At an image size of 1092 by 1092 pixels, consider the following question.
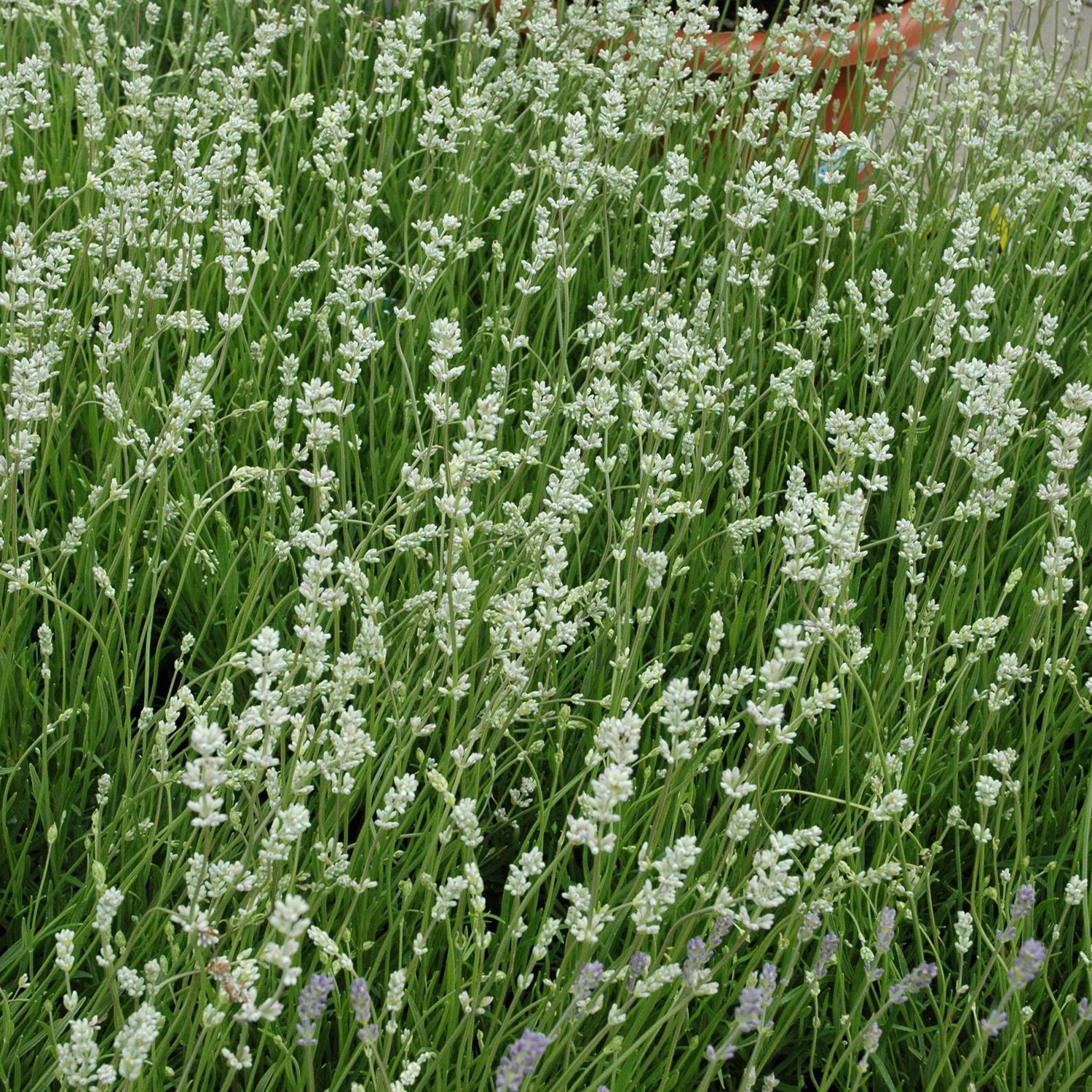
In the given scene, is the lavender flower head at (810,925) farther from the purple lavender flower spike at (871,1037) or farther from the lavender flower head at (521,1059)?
the lavender flower head at (521,1059)

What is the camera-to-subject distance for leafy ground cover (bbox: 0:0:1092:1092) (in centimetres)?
145

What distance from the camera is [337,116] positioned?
2.59 metres

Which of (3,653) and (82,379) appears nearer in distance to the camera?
(3,653)

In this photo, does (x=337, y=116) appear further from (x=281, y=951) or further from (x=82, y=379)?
(x=281, y=951)

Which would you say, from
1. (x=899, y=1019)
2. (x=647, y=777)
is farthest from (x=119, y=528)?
(x=899, y=1019)

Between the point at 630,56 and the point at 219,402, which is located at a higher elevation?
the point at 630,56

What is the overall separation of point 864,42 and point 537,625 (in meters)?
2.28

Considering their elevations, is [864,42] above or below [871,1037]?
above

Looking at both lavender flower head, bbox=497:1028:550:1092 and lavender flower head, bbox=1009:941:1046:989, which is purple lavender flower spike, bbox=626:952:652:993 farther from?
lavender flower head, bbox=1009:941:1046:989

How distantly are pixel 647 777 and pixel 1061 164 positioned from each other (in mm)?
2055

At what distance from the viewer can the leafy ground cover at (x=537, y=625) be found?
1451mm

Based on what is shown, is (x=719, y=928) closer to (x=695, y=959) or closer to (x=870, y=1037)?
(x=695, y=959)

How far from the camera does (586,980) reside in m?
1.24

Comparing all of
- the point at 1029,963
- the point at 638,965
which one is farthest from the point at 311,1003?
the point at 1029,963
